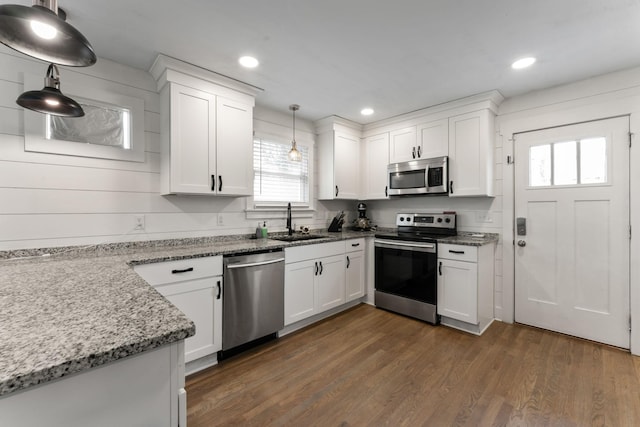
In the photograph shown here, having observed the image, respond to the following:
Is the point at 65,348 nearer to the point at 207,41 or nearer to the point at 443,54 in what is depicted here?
the point at 207,41

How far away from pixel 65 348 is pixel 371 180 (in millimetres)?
3750

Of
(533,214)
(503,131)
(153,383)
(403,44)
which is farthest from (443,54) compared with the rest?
(153,383)

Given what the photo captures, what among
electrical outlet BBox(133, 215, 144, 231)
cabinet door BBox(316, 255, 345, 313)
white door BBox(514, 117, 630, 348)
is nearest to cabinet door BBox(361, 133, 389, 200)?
cabinet door BBox(316, 255, 345, 313)

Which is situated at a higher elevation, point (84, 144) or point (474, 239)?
point (84, 144)

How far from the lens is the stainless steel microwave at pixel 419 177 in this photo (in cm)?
326

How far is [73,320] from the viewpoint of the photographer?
81 cm

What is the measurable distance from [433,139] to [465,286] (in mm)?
1763

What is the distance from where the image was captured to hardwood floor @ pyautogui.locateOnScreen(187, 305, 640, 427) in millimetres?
1720

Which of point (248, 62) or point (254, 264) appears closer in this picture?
point (248, 62)

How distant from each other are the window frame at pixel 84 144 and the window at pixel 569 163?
12.9 ft

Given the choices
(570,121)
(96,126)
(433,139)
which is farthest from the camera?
(433,139)

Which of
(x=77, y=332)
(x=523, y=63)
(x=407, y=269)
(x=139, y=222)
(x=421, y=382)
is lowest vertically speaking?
(x=421, y=382)

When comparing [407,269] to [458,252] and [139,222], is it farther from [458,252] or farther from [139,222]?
[139,222]

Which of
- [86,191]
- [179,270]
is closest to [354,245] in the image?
[179,270]
